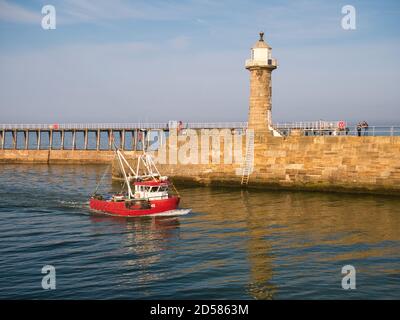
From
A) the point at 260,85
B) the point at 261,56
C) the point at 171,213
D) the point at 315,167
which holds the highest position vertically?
the point at 261,56

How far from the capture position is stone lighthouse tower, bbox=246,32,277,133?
44.9m

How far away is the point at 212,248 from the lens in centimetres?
2462

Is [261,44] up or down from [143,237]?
up

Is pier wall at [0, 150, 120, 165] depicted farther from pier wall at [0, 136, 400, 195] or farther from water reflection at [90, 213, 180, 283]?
water reflection at [90, 213, 180, 283]

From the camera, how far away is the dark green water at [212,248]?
19047 millimetres

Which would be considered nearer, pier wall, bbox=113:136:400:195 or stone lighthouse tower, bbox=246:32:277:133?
pier wall, bbox=113:136:400:195

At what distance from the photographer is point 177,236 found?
27.8 meters

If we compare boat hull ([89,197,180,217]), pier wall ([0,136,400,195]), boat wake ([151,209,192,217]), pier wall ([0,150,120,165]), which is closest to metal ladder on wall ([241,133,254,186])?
pier wall ([0,136,400,195])

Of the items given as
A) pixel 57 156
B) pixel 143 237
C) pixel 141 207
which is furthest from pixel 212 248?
pixel 57 156

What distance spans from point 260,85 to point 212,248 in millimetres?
23609

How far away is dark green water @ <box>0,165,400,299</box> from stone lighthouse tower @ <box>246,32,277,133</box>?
7830mm

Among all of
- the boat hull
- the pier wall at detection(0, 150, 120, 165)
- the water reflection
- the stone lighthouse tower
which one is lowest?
the water reflection

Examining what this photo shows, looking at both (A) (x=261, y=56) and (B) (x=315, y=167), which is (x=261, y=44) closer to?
(A) (x=261, y=56)
